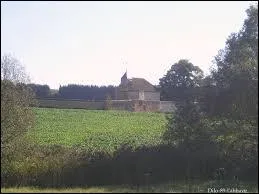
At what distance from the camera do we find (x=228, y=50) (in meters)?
23.0

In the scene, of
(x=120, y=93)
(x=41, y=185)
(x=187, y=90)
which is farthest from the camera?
(x=120, y=93)

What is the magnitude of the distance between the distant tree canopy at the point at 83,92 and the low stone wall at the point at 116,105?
26260mm

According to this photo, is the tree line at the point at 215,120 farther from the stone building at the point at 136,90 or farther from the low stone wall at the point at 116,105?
the stone building at the point at 136,90

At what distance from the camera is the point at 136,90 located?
11169 cm

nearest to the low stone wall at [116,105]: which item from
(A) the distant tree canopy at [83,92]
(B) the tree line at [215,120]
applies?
(A) the distant tree canopy at [83,92]

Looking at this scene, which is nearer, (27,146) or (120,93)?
(27,146)

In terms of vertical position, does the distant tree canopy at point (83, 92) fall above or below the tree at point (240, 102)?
above

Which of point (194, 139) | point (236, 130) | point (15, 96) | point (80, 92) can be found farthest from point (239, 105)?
point (80, 92)

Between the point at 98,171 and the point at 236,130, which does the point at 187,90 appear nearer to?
the point at 236,130

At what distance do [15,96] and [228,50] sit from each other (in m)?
10.6

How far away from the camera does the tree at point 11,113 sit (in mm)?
20078

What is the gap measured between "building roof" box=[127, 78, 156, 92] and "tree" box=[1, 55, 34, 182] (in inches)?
3457

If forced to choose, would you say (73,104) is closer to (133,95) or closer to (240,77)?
(133,95)

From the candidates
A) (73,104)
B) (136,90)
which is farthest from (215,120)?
(136,90)
